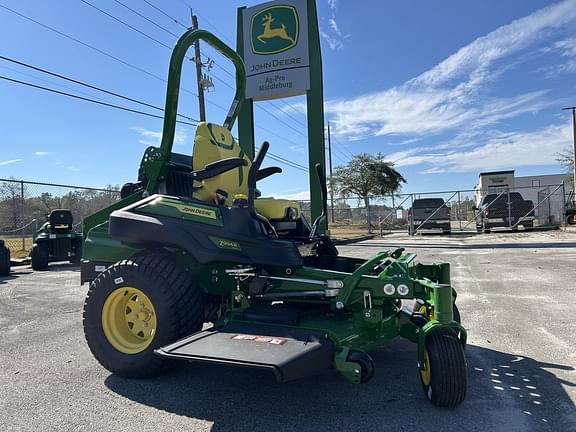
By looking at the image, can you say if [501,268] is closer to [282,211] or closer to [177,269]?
[282,211]

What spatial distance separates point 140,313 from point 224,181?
137 cm

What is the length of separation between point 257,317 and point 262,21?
47.4 feet

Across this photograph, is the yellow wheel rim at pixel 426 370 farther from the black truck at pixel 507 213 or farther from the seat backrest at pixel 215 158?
the black truck at pixel 507 213

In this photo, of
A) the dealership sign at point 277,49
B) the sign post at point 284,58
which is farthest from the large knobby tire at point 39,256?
the dealership sign at point 277,49

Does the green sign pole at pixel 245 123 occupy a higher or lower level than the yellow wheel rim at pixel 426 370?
higher

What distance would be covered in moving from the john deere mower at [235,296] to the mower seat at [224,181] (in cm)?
1

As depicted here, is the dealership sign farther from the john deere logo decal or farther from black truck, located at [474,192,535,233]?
black truck, located at [474,192,535,233]

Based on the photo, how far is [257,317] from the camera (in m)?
3.15

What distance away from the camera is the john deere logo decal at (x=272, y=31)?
15.3m

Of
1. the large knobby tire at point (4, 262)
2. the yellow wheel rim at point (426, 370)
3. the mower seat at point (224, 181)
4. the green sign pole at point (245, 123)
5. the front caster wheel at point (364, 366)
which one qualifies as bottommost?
the yellow wheel rim at point (426, 370)

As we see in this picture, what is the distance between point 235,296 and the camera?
11.3 feet

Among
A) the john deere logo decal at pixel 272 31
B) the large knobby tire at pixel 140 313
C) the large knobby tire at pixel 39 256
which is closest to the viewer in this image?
the large knobby tire at pixel 140 313

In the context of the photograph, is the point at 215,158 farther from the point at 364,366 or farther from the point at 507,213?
the point at 507,213

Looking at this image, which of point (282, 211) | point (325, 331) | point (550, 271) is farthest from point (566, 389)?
point (550, 271)
